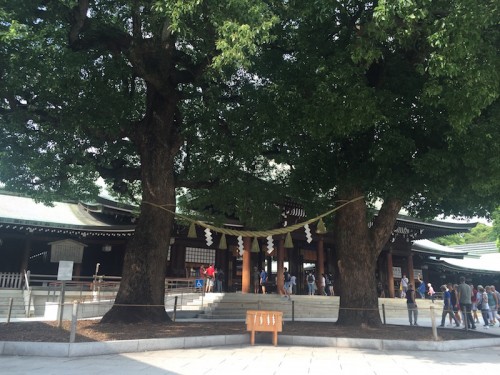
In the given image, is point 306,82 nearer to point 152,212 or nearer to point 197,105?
point 197,105

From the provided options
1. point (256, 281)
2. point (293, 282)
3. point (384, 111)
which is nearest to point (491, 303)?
point (293, 282)

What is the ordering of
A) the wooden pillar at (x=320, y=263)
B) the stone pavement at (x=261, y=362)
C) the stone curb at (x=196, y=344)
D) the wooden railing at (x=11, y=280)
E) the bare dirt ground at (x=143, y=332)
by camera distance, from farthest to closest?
the wooden pillar at (x=320, y=263)
the wooden railing at (x=11, y=280)
the bare dirt ground at (x=143, y=332)
the stone curb at (x=196, y=344)
the stone pavement at (x=261, y=362)

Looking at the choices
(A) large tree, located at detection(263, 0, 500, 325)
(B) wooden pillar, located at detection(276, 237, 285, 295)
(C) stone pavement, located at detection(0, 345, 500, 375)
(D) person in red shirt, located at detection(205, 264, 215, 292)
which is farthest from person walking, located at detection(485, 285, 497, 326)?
(D) person in red shirt, located at detection(205, 264, 215, 292)

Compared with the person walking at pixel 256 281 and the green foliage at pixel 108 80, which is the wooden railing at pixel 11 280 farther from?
the person walking at pixel 256 281

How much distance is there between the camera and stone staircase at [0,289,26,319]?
16297 mm

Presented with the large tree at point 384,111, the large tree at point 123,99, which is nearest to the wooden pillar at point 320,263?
the large tree at point 384,111

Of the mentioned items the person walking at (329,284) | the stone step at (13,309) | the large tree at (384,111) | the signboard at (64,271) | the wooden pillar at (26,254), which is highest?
the large tree at (384,111)

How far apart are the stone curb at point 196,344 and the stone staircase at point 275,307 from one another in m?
5.46

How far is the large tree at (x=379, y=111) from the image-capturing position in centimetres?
820

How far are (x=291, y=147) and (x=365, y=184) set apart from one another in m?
2.75

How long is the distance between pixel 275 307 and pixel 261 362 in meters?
10.9

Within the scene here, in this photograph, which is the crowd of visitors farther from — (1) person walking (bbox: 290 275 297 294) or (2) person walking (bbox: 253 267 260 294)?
(2) person walking (bbox: 253 267 260 294)

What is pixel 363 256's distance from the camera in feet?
39.5

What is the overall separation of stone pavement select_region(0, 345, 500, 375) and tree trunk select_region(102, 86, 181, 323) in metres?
2.76
